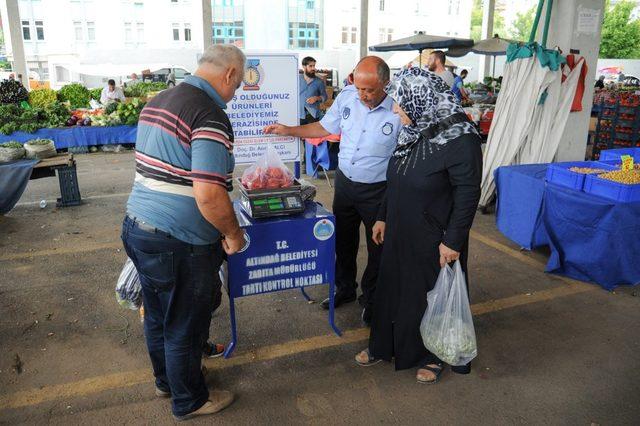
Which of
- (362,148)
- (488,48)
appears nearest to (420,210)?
(362,148)

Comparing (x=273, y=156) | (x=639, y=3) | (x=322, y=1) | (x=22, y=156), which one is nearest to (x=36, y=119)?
(x=22, y=156)

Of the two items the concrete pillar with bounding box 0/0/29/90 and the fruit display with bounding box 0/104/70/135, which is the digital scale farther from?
the concrete pillar with bounding box 0/0/29/90

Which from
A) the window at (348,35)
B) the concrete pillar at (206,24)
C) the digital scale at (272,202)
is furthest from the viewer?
the window at (348,35)

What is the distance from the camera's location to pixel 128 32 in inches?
1272

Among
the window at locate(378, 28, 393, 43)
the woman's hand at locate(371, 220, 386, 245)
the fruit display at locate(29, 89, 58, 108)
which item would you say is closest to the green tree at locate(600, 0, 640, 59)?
the window at locate(378, 28, 393, 43)

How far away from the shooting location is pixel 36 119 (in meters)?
9.28

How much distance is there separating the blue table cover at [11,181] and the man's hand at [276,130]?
394 cm

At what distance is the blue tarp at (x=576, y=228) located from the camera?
3.67m

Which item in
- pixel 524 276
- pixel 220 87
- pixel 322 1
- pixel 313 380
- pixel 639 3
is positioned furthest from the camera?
pixel 639 3

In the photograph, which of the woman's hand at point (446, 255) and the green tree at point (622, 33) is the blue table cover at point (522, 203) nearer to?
the woman's hand at point (446, 255)

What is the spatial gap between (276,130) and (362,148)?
59 centimetres

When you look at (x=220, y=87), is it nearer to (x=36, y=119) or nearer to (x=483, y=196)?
(x=483, y=196)

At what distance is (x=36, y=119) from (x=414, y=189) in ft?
30.4

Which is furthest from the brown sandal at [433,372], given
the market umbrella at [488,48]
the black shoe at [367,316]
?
the market umbrella at [488,48]
